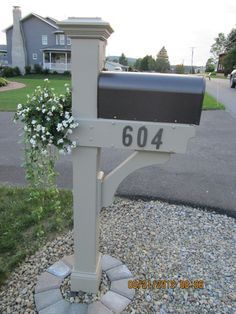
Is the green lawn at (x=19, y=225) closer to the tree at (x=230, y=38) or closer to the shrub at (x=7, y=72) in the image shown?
the shrub at (x=7, y=72)

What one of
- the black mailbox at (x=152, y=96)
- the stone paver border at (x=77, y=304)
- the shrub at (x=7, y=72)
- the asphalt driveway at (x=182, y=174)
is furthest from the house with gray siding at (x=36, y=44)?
the black mailbox at (x=152, y=96)

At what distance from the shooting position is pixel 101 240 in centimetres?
297

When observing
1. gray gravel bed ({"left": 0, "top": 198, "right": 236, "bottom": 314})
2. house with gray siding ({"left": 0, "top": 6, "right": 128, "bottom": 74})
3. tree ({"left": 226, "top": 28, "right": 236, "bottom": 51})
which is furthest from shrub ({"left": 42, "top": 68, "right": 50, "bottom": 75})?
tree ({"left": 226, "top": 28, "right": 236, "bottom": 51})

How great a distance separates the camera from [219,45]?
66125 mm

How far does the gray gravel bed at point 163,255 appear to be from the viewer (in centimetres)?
229

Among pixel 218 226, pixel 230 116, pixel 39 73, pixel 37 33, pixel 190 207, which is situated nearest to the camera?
pixel 218 226

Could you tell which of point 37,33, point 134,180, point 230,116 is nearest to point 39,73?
point 37,33

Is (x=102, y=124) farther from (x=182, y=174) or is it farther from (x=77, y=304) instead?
(x=182, y=174)

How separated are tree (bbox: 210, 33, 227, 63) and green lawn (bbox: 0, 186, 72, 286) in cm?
6956

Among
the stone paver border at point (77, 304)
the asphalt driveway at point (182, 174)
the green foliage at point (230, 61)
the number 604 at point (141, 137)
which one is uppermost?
the green foliage at point (230, 61)

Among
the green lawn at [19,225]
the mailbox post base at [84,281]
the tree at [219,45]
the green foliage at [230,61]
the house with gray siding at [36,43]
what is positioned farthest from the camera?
the tree at [219,45]

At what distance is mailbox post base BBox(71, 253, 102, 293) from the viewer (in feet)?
7.48

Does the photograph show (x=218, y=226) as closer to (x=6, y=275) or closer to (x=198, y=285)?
(x=198, y=285)

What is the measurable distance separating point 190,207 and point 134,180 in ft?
3.45
